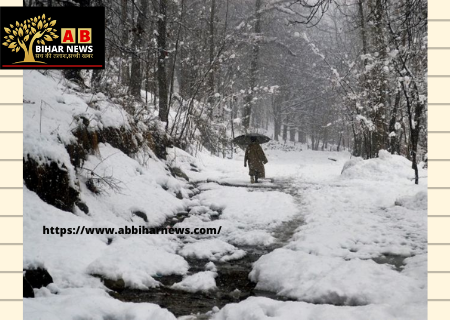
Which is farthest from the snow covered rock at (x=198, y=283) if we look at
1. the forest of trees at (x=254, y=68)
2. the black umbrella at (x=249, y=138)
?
the black umbrella at (x=249, y=138)

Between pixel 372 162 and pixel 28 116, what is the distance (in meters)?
11.2

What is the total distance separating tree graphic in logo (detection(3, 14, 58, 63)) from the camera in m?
3.59

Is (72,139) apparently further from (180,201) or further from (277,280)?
(277,280)

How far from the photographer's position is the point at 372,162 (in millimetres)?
13062

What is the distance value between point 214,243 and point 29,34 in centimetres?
367

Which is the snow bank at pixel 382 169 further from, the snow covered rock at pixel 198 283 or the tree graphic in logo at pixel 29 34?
the tree graphic in logo at pixel 29 34

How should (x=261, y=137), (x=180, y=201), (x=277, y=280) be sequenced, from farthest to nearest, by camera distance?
(x=261, y=137)
(x=180, y=201)
(x=277, y=280)

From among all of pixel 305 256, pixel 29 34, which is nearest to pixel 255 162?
pixel 305 256

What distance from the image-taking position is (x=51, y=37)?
147 inches

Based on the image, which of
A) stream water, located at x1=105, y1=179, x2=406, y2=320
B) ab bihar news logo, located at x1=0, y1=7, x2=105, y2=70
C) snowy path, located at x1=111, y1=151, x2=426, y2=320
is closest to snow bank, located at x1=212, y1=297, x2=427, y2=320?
snowy path, located at x1=111, y1=151, x2=426, y2=320

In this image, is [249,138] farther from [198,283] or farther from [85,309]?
[85,309]

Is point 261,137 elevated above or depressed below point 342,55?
below

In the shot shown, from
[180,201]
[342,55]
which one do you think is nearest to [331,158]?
[342,55]

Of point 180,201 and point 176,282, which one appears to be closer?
point 176,282
